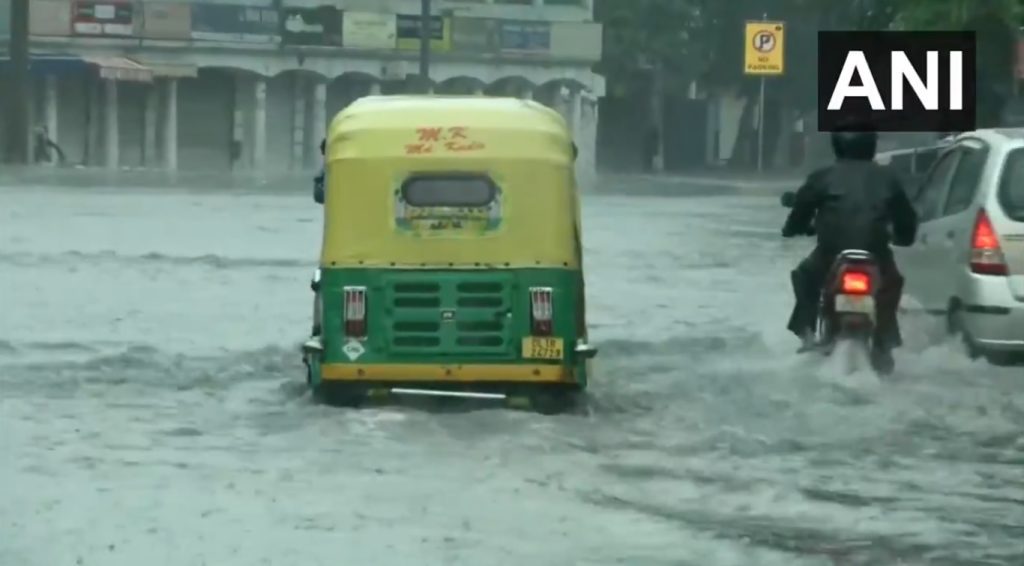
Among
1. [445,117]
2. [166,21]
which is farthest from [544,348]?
[166,21]

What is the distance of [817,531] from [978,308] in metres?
5.52

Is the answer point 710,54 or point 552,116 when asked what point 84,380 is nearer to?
point 552,116

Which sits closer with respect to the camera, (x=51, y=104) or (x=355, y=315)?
(x=355, y=315)

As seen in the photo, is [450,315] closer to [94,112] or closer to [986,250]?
[986,250]

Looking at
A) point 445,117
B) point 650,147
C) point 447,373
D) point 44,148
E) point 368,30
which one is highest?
point 368,30

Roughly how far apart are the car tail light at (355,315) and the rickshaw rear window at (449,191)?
63cm

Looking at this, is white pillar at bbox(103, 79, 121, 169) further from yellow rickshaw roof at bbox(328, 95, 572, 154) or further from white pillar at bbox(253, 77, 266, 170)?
yellow rickshaw roof at bbox(328, 95, 572, 154)

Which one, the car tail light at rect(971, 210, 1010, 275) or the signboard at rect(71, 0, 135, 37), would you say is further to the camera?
the signboard at rect(71, 0, 135, 37)

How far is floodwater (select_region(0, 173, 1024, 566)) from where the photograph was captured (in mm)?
9602

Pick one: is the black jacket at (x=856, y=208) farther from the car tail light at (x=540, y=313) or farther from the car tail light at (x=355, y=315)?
the car tail light at (x=355, y=315)

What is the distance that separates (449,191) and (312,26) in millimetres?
62709

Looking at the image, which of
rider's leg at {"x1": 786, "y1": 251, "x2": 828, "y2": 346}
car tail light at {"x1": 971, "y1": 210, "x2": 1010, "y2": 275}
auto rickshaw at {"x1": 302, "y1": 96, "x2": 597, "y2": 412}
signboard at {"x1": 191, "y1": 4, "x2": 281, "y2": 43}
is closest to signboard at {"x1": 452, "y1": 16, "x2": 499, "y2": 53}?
Answer: signboard at {"x1": 191, "y1": 4, "x2": 281, "y2": 43}

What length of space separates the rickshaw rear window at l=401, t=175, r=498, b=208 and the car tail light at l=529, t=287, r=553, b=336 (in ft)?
2.08

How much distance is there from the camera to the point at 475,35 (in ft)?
257
